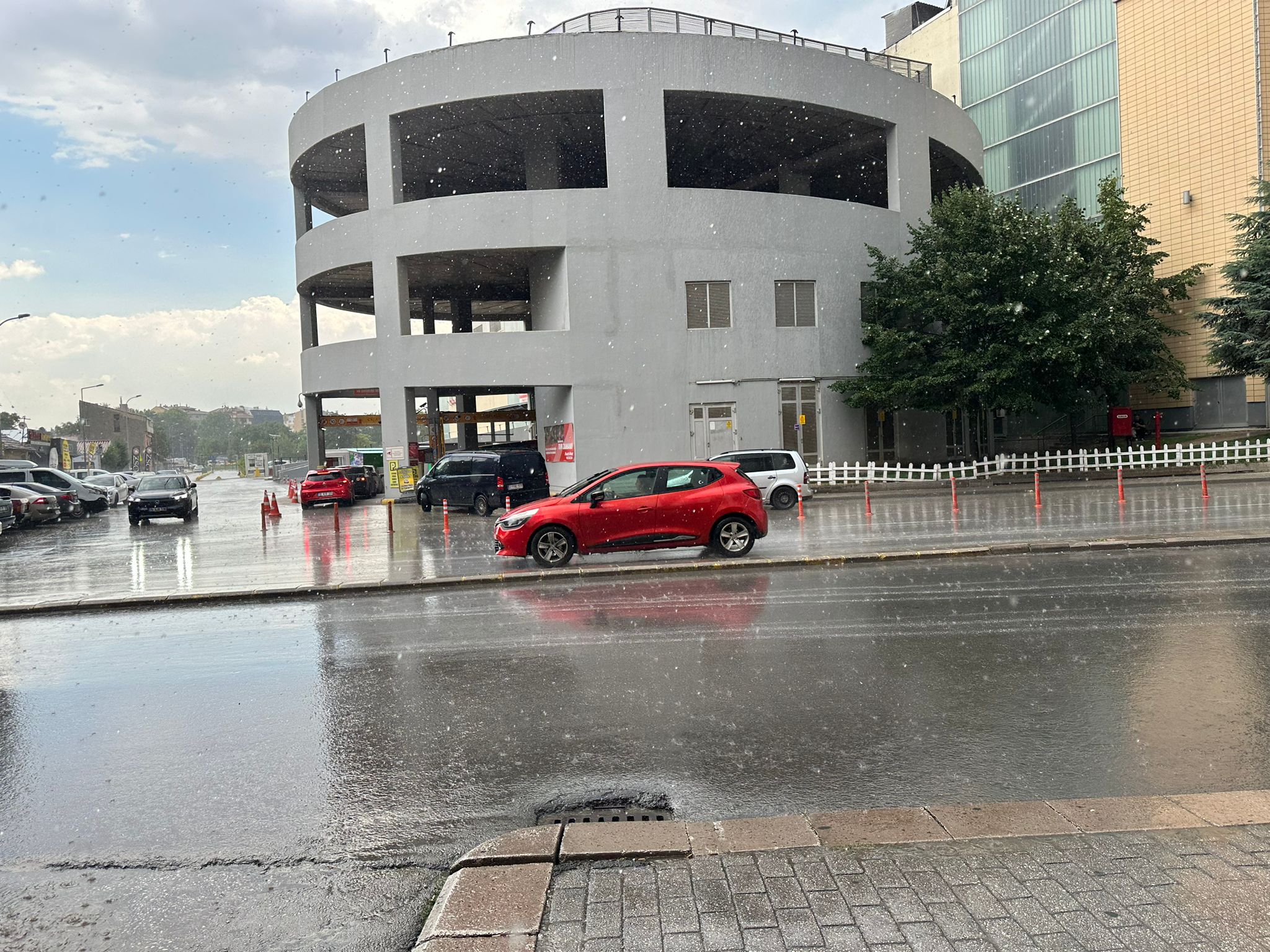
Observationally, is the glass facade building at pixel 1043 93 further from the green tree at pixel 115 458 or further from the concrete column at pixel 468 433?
the green tree at pixel 115 458

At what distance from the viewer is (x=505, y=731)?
20.0 feet

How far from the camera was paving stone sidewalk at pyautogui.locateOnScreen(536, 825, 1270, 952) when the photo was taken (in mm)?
3270

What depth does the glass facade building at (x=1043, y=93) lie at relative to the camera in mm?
46125

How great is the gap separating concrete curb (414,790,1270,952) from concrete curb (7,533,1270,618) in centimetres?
921

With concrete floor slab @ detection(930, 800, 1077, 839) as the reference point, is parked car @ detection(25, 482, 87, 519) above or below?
above

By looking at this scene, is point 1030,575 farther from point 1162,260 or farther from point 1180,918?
point 1162,260

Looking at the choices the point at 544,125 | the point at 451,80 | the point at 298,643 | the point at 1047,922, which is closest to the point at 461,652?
the point at 298,643

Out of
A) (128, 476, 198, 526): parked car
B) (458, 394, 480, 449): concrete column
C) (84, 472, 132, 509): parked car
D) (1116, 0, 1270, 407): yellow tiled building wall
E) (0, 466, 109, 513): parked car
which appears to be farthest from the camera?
(458, 394, 480, 449): concrete column

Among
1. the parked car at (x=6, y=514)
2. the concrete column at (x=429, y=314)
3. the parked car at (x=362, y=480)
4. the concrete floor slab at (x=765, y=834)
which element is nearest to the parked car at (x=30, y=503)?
the parked car at (x=6, y=514)

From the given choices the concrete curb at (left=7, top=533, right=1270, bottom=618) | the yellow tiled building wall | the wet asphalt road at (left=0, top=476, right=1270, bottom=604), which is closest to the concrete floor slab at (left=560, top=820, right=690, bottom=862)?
the concrete curb at (left=7, top=533, right=1270, bottom=618)

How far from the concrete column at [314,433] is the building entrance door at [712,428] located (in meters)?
17.3

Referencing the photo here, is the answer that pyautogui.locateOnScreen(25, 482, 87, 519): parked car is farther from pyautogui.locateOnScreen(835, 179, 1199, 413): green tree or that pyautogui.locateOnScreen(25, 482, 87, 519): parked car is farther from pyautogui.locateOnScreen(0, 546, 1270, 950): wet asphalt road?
pyautogui.locateOnScreen(835, 179, 1199, 413): green tree

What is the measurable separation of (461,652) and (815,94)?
2998 centimetres

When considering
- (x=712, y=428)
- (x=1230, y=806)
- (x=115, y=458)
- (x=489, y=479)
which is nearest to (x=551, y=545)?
(x=1230, y=806)
